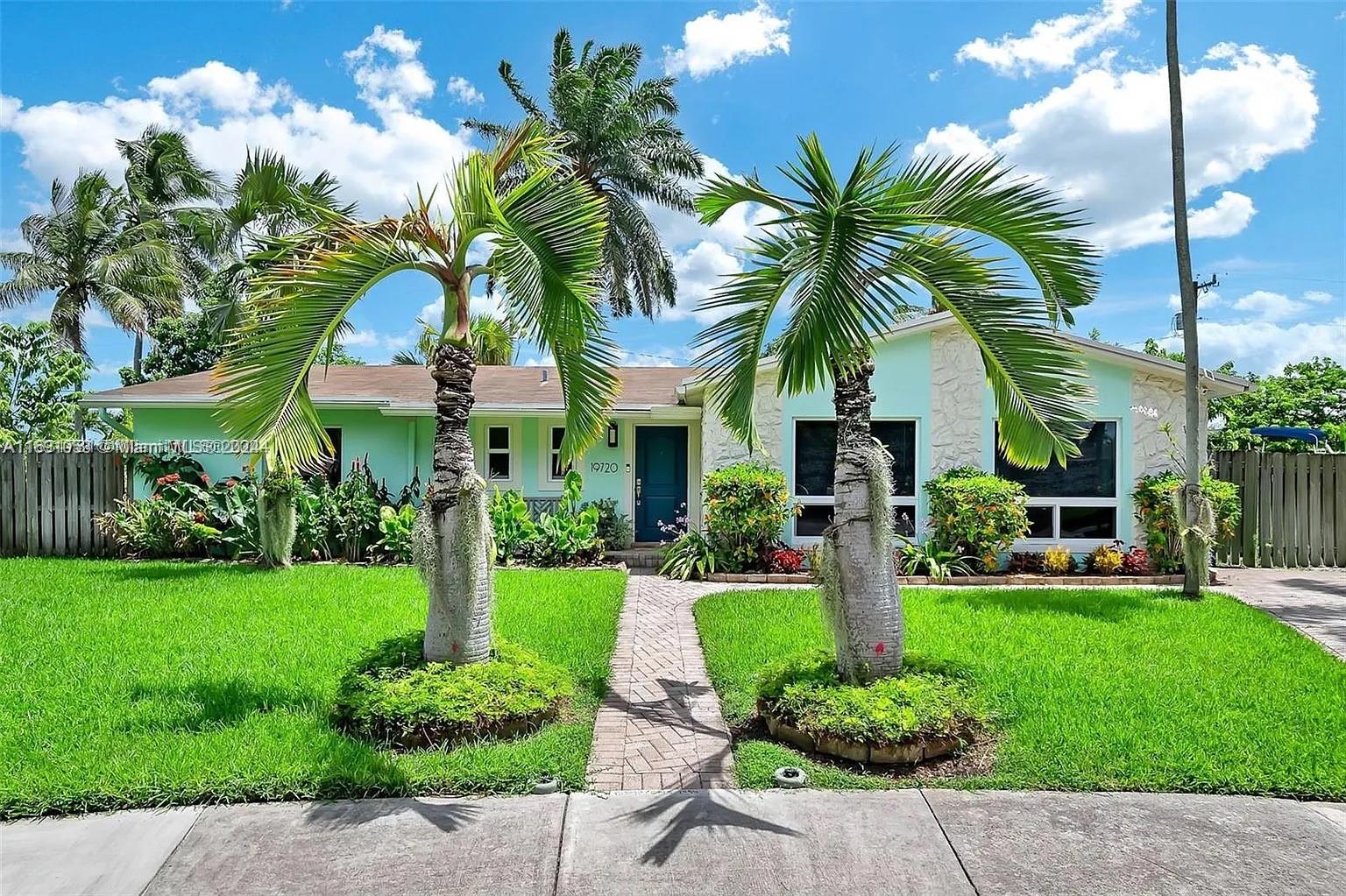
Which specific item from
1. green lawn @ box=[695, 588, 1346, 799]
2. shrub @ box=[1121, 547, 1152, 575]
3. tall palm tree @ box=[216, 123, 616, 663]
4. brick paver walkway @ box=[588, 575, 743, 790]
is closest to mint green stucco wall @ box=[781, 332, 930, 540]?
shrub @ box=[1121, 547, 1152, 575]

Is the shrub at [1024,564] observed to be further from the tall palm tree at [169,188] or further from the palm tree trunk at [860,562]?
the tall palm tree at [169,188]

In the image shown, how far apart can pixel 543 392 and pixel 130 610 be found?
24.1ft

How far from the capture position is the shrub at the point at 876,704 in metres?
4.19

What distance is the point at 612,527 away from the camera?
12625 mm

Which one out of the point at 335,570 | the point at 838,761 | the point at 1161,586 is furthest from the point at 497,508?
the point at 1161,586

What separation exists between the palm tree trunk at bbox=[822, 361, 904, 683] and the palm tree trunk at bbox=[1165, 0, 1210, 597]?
6.25 m

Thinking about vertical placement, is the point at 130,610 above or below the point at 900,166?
below

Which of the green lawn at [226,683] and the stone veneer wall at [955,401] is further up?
the stone veneer wall at [955,401]

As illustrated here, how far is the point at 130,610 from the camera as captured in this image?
7.86 metres

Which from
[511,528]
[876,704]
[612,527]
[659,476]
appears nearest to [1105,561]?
[659,476]

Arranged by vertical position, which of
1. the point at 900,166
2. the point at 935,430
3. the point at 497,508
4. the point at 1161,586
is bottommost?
the point at 1161,586

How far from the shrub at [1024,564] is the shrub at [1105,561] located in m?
0.72

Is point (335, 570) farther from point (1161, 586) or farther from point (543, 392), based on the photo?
point (1161, 586)

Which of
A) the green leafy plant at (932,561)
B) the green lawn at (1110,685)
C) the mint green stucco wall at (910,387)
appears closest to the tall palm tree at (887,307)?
the green lawn at (1110,685)
